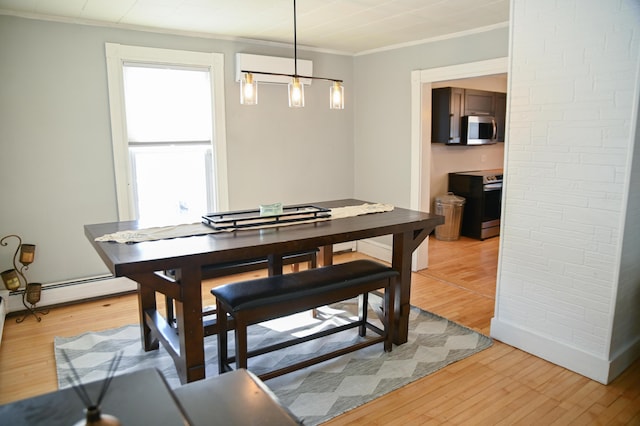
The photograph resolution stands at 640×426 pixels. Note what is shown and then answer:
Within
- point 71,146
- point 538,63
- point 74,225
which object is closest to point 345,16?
point 538,63

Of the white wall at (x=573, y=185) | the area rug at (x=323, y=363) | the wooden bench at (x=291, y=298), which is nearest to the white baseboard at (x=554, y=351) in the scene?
the white wall at (x=573, y=185)

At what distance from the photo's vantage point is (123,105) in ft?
12.4

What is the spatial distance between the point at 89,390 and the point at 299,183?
4.14m

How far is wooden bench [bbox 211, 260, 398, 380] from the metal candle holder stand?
5.91ft

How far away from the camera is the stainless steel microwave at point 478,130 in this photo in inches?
231

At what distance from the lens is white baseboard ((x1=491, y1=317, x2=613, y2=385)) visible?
261cm

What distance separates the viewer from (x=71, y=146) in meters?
3.64

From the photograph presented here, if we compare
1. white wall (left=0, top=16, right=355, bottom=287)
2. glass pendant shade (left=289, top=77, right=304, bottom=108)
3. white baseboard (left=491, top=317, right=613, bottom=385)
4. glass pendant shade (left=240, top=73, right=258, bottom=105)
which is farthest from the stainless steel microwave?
glass pendant shade (left=240, top=73, right=258, bottom=105)

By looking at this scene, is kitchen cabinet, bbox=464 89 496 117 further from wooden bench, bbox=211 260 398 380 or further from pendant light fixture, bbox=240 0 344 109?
wooden bench, bbox=211 260 398 380

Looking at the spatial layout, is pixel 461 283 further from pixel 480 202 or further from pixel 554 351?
pixel 480 202

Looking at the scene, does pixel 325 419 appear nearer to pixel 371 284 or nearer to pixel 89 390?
pixel 371 284

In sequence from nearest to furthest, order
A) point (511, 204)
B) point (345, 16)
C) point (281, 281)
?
point (281, 281) < point (511, 204) < point (345, 16)

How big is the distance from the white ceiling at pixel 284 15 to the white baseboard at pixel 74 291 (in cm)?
211

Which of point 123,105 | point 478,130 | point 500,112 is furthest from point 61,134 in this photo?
point 500,112
